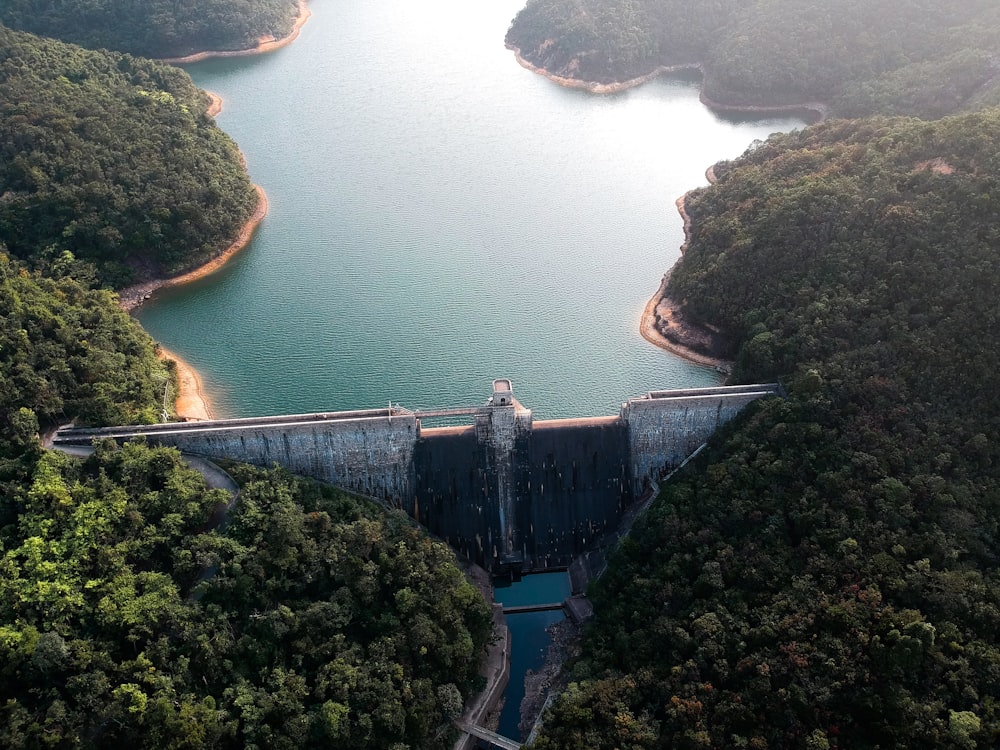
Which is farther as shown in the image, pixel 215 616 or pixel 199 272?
pixel 199 272

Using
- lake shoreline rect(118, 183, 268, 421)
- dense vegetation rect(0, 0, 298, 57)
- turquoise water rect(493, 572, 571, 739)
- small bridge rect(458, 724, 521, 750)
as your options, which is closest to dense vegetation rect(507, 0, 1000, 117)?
dense vegetation rect(0, 0, 298, 57)

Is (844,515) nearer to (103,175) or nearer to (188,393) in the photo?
(188,393)

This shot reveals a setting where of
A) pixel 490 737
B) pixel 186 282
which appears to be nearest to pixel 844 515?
pixel 490 737

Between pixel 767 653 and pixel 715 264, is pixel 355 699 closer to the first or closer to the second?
pixel 767 653

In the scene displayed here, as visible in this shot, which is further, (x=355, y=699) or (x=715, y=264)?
(x=715, y=264)

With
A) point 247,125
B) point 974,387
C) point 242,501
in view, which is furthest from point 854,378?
point 247,125

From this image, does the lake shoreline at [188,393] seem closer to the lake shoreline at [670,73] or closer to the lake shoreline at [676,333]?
the lake shoreline at [676,333]
